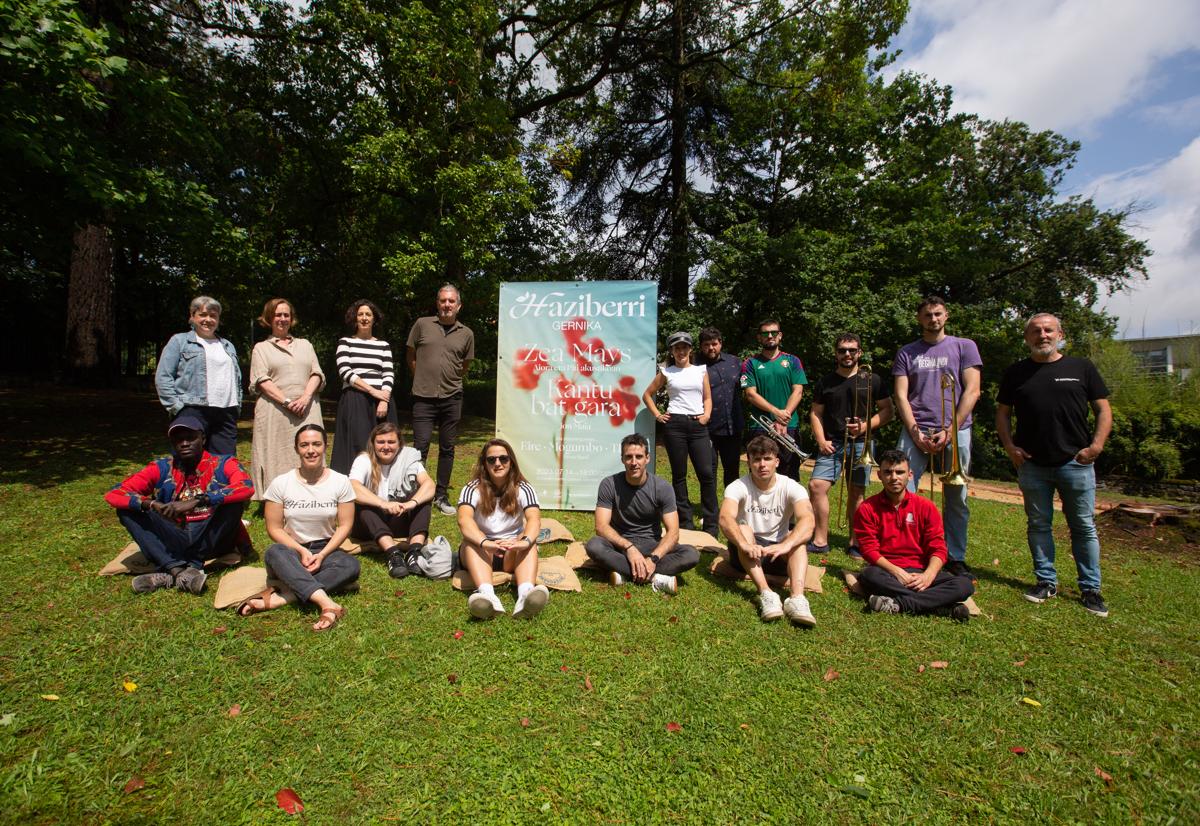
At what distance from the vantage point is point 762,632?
135 inches

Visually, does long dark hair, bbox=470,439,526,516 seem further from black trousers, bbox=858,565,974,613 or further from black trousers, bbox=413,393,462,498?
black trousers, bbox=858,565,974,613

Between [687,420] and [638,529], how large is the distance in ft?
4.52

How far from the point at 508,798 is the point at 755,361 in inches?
169

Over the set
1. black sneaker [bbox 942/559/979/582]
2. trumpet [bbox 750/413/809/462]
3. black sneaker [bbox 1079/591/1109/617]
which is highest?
trumpet [bbox 750/413/809/462]

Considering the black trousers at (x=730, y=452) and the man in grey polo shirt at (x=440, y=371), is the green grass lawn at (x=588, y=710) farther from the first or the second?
the man in grey polo shirt at (x=440, y=371)

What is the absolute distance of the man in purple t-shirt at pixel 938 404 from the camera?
14.3 feet

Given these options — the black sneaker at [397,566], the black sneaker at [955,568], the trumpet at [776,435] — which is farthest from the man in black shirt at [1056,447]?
the black sneaker at [397,566]

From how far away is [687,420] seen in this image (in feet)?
17.4

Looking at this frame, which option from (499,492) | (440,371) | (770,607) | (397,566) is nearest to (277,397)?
(440,371)

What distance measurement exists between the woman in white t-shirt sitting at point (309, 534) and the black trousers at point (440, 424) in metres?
1.47

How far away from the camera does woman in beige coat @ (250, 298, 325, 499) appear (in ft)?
16.1

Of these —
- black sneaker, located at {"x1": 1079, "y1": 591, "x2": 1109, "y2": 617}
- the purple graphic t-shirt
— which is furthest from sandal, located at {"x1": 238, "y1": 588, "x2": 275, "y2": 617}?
black sneaker, located at {"x1": 1079, "y1": 591, "x2": 1109, "y2": 617}

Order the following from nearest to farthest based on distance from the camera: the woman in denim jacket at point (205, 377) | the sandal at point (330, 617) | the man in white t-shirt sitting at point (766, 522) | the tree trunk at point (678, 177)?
the sandal at point (330, 617), the man in white t-shirt sitting at point (766, 522), the woman in denim jacket at point (205, 377), the tree trunk at point (678, 177)

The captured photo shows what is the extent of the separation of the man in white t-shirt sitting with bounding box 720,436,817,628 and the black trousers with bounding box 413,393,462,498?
2766mm
